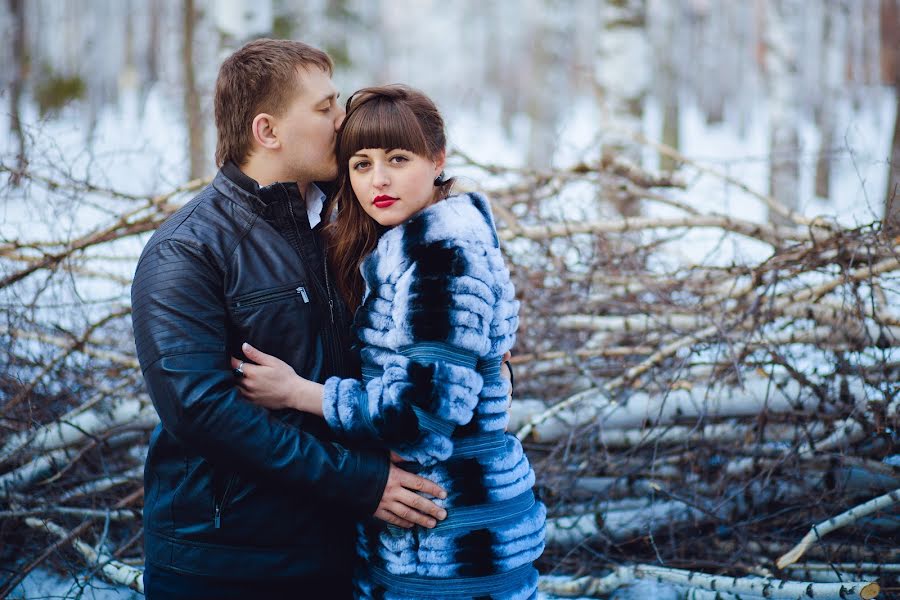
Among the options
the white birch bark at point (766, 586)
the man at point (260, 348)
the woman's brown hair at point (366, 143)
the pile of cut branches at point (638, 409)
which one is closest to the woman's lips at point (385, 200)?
the woman's brown hair at point (366, 143)

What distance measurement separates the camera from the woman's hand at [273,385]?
1.87m

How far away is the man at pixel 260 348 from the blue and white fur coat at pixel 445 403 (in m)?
0.09

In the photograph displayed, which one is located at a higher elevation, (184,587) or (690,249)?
(690,249)

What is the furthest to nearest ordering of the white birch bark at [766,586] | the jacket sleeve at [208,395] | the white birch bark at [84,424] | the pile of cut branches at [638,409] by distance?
the white birch bark at [84,424] → the pile of cut branches at [638,409] → the white birch bark at [766,586] → the jacket sleeve at [208,395]

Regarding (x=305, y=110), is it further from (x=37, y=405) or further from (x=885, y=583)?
(x=885, y=583)

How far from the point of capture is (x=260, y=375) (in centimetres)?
187

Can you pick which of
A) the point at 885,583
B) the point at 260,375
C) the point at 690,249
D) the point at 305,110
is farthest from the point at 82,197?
the point at 885,583

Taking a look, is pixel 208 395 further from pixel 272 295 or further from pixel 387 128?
pixel 387 128

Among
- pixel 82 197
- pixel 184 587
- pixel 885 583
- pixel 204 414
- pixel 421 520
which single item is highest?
pixel 82 197

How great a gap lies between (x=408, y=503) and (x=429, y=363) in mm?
373

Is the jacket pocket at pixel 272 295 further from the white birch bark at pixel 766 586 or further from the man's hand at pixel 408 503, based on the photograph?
the white birch bark at pixel 766 586

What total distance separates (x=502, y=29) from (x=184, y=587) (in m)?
33.3

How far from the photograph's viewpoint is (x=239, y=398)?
5.97 feet

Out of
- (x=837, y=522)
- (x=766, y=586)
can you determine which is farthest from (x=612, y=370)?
(x=766, y=586)
